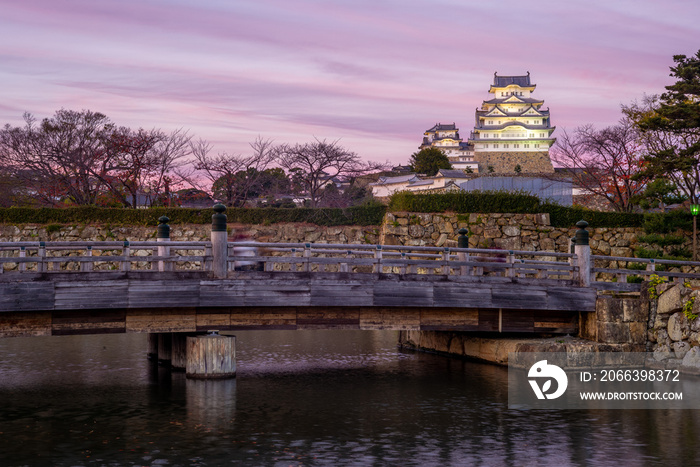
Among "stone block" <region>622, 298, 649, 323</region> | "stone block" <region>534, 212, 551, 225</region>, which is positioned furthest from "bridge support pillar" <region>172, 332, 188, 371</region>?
"stone block" <region>534, 212, 551, 225</region>

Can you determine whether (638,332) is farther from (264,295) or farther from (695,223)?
(695,223)

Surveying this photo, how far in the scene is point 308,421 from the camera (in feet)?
61.5

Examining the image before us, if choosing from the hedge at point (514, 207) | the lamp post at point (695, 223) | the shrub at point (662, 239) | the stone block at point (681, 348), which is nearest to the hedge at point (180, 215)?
the hedge at point (514, 207)

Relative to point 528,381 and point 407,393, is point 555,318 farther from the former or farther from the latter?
point 407,393

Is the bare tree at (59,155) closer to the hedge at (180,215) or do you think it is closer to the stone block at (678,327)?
the hedge at (180,215)

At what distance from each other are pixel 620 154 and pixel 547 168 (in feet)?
164

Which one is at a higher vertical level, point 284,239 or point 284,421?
point 284,239

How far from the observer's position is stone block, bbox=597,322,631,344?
2484cm

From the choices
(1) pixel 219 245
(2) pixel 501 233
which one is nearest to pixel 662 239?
(2) pixel 501 233

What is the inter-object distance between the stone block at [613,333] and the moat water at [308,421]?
325 centimetres

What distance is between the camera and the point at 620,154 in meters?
56.2

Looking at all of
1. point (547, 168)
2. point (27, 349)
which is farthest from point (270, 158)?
point (547, 168)

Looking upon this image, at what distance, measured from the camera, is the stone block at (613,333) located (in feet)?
81.5

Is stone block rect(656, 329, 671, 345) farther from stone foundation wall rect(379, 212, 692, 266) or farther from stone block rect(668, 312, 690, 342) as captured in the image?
stone foundation wall rect(379, 212, 692, 266)
